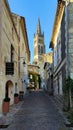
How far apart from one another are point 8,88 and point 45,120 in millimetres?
8875

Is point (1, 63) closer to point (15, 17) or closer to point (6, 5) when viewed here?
point (6, 5)

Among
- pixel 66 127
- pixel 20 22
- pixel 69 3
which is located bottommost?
pixel 66 127

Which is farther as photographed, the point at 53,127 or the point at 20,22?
the point at 20,22

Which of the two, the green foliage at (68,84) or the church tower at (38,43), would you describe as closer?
the green foliage at (68,84)

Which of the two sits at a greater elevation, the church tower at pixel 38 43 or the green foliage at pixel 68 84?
the church tower at pixel 38 43

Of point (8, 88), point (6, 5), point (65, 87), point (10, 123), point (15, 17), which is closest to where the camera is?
point (10, 123)

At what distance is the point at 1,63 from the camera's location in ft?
51.6

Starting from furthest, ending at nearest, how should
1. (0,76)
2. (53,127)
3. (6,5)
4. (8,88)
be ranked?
1. (8,88)
2. (6,5)
3. (0,76)
4. (53,127)

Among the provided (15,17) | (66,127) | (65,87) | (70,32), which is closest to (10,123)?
(66,127)

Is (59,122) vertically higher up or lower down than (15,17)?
lower down

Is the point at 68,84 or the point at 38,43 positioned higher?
the point at 38,43

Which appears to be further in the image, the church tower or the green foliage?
the church tower

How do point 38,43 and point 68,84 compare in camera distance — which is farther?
point 38,43

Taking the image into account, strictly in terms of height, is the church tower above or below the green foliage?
above
